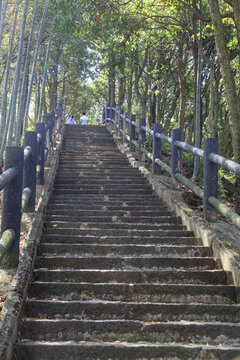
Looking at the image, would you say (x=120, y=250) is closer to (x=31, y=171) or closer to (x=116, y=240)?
(x=116, y=240)

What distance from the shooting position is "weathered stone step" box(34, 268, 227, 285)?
3.37 m

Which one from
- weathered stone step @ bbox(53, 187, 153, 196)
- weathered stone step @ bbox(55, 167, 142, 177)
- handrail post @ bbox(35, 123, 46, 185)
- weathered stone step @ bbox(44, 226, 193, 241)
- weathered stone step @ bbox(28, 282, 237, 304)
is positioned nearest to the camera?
weathered stone step @ bbox(28, 282, 237, 304)

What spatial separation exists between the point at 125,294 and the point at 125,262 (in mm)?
529

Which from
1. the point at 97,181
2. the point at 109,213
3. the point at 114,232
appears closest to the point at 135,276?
the point at 114,232

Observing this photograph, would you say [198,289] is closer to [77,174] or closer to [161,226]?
[161,226]

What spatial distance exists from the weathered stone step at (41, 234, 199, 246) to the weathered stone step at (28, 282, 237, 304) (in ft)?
3.44

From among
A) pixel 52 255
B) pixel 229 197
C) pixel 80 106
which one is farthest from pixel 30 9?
pixel 80 106

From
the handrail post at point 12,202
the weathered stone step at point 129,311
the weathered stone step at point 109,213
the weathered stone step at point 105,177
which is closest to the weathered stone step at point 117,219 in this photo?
the weathered stone step at point 109,213

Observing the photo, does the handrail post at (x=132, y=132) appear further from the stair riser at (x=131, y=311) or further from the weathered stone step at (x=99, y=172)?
the stair riser at (x=131, y=311)

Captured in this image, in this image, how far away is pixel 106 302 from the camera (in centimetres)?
290

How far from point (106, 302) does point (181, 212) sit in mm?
Answer: 2342

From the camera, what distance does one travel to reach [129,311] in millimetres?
2887

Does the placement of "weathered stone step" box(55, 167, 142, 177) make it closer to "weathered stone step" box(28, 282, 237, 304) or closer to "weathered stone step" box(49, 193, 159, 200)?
"weathered stone step" box(49, 193, 159, 200)

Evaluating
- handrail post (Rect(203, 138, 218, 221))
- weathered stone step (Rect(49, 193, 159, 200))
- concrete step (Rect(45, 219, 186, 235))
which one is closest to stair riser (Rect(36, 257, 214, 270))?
handrail post (Rect(203, 138, 218, 221))
